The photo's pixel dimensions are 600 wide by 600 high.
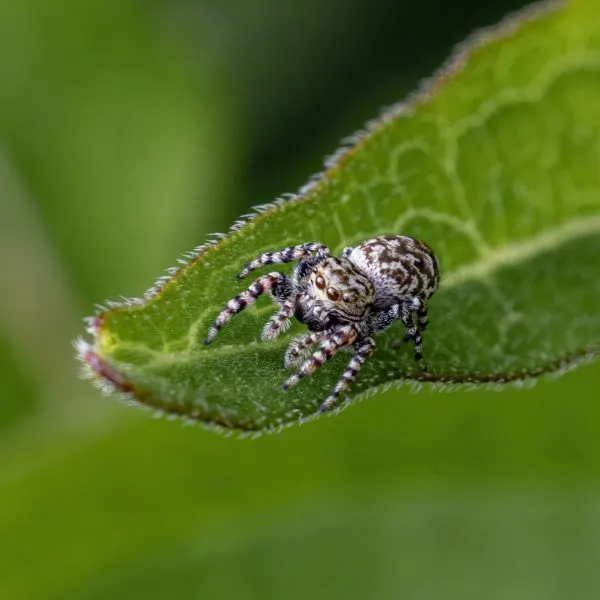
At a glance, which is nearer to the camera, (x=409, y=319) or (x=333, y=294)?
(x=409, y=319)

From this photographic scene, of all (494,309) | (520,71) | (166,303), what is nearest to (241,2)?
(520,71)

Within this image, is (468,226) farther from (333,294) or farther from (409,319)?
(333,294)

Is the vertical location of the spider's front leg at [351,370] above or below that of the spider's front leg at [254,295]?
below

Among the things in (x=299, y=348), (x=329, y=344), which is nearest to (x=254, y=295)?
(x=299, y=348)

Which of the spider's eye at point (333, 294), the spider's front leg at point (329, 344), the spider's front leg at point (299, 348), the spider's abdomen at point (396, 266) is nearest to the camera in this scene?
the spider's front leg at point (299, 348)

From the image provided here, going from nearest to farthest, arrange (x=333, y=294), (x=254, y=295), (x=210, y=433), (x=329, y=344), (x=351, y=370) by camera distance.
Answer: (x=351, y=370) → (x=254, y=295) → (x=329, y=344) → (x=333, y=294) → (x=210, y=433)

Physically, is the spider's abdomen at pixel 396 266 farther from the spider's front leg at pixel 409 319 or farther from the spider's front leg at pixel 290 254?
the spider's front leg at pixel 290 254

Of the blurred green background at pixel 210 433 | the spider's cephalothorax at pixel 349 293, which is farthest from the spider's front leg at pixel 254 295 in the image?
the blurred green background at pixel 210 433
